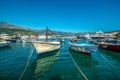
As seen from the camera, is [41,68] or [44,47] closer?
[41,68]

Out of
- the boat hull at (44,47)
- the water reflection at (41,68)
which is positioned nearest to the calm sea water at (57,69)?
the water reflection at (41,68)

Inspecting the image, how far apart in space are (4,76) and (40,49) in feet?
53.5

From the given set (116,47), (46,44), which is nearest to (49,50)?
(46,44)

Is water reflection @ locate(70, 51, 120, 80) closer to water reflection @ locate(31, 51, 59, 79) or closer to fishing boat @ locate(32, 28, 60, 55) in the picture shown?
water reflection @ locate(31, 51, 59, 79)

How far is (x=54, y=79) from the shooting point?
55.5ft

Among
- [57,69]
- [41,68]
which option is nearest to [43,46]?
[41,68]

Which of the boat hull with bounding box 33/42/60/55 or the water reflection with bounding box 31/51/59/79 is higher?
the boat hull with bounding box 33/42/60/55

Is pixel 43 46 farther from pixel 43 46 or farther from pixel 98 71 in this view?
pixel 98 71

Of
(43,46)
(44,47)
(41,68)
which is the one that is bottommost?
(41,68)

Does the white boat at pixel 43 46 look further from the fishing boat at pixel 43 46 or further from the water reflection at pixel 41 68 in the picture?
the water reflection at pixel 41 68

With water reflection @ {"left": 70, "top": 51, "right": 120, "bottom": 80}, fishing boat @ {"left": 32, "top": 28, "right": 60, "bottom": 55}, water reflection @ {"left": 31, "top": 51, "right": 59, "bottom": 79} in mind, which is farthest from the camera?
fishing boat @ {"left": 32, "top": 28, "right": 60, "bottom": 55}

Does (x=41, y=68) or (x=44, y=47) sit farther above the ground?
(x=44, y=47)

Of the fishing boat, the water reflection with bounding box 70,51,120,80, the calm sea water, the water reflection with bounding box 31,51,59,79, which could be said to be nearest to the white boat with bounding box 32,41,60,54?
the fishing boat

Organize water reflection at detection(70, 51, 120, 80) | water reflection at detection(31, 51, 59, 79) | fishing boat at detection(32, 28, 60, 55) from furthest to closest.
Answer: fishing boat at detection(32, 28, 60, 55)
water reflection at detection(31, 51, 59, 79)
water reflection at detection(70, 51, 120, 80)
